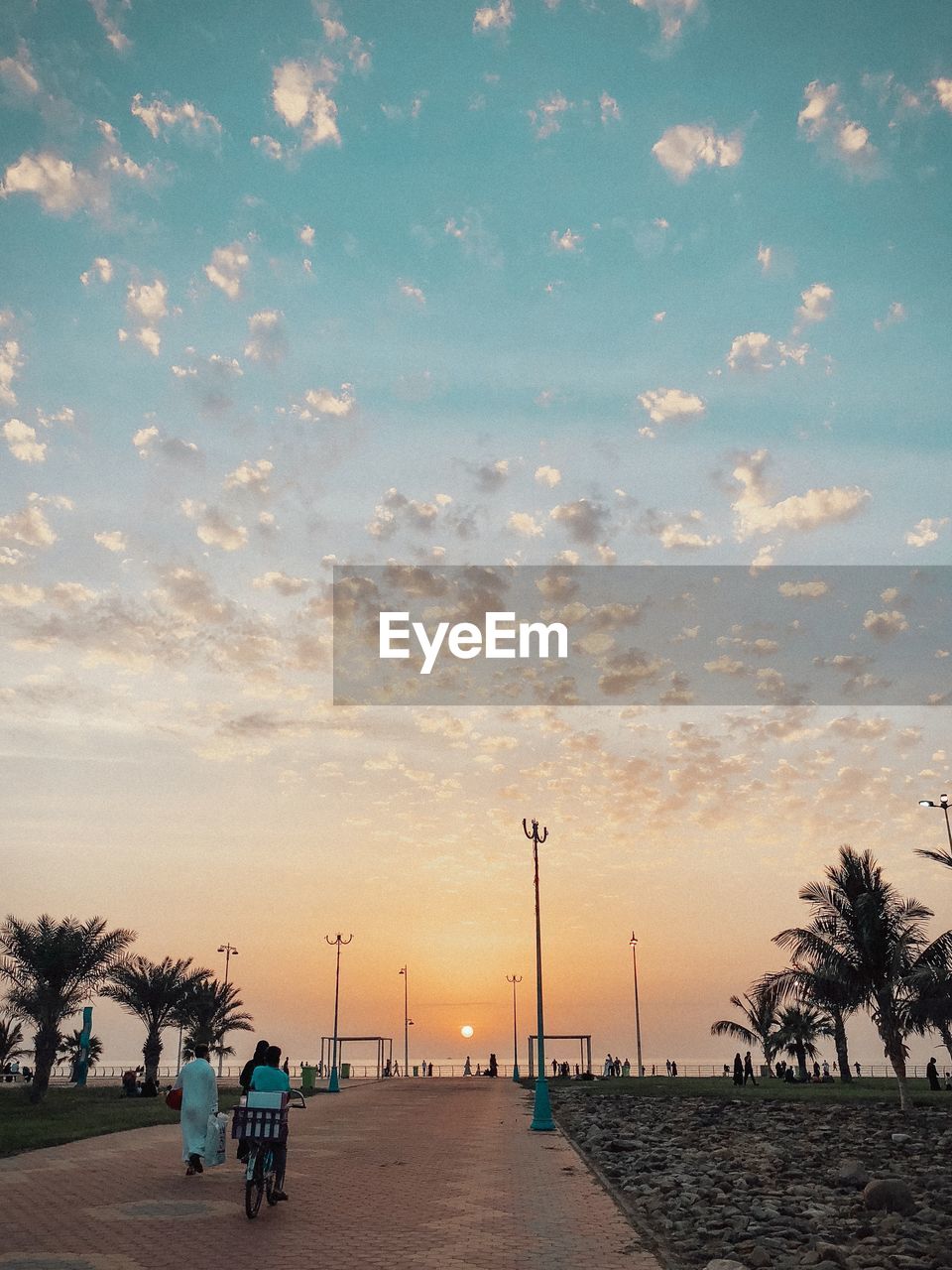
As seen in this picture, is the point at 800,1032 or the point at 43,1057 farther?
the point at 800,1032

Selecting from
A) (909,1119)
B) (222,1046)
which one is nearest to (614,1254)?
(909,1119)

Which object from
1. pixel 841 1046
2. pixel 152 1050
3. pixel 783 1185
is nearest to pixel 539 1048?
pixel 783 1185

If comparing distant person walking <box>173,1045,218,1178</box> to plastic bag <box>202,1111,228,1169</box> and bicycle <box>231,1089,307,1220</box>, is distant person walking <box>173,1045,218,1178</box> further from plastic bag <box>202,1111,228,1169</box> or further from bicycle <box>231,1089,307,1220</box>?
bicycle <box>231,1089,307,1220</box>

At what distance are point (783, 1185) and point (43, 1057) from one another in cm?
2507

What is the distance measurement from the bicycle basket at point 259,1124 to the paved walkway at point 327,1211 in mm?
838

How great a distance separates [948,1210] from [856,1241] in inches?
107

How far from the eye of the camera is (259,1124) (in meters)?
12.4

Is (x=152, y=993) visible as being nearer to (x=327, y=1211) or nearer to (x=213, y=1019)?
(x=213, y=1019)

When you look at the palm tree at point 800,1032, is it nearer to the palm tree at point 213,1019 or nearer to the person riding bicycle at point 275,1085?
the palm tree at point 213,1019

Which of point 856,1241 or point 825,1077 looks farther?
point 825,1077

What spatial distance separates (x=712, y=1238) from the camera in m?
12.1

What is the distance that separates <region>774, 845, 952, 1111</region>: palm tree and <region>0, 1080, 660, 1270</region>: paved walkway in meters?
15.9

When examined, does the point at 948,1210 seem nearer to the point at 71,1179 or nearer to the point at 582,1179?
the point at 582,1179

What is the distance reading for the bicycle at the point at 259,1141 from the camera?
1214 centimetres
